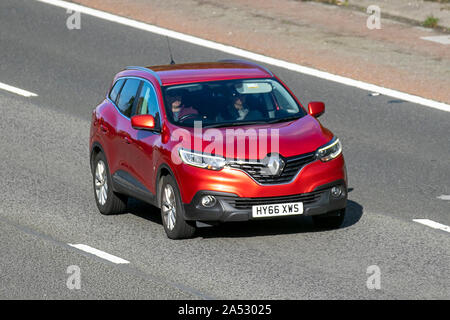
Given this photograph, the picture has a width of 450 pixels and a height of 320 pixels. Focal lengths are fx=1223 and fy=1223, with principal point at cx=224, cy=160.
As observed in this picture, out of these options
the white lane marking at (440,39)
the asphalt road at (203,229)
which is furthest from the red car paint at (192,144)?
the white lane marking at (440,39)

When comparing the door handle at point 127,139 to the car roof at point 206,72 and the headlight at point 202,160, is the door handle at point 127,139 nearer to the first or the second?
the car roof at point 206,72

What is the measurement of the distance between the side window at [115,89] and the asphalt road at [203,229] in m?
1.39

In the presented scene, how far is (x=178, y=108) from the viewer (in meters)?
14.1

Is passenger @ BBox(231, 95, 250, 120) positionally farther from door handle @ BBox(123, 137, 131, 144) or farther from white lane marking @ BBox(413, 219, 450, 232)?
white lane marking @ BBox(413, 219, 450, 232)

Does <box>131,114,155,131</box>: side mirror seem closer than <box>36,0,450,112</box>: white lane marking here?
Yes

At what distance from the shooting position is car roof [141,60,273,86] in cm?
1453

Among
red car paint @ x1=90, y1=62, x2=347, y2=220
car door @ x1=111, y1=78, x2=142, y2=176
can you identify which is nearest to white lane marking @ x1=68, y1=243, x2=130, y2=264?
red car paint @ x1=90, y1=62, x2=347, y2=220

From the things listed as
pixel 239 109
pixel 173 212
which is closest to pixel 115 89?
pixel 239 109

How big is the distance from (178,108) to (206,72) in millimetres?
820

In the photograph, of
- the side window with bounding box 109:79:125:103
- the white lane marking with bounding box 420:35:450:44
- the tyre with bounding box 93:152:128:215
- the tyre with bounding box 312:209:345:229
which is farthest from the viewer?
the white lane marking with bounding box 420:35:450:44

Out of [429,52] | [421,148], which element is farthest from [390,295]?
[429,52]

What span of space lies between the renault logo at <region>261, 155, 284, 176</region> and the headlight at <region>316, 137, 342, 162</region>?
1.74 ft

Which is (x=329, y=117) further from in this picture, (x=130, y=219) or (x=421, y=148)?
(x=130, y=219)

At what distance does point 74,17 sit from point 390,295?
1575 cm
